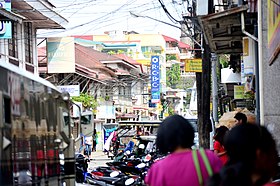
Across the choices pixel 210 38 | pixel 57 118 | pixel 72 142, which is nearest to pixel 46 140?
pixel 57 118

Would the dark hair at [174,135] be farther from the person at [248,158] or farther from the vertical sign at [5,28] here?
the vertical sign at [5,28]

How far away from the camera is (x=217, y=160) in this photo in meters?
4.46

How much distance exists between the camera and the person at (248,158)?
361 centimetres

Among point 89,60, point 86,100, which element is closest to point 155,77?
point 89,60

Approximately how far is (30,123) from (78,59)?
46.0m

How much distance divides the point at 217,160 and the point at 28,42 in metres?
27.4

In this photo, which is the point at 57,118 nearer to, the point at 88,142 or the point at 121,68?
the point at 88,142

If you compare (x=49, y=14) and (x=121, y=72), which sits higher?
(x=49, y=14)

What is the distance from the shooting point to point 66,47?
33.9m

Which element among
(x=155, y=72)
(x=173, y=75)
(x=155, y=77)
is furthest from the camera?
(x=173, y=75)

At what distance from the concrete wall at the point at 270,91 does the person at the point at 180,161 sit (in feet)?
21.4

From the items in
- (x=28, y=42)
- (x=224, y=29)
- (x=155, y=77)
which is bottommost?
(x=155, y=77)

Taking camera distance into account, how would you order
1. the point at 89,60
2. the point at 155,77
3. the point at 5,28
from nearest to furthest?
1. the point at 5,28
2. the point at 89,60
3. the point at 155,77

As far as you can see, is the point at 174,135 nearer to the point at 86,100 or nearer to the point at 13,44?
the point at 13,44
